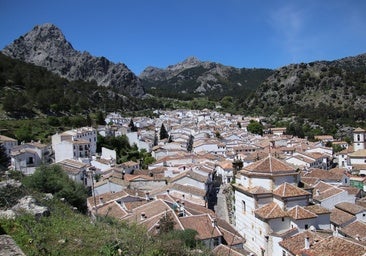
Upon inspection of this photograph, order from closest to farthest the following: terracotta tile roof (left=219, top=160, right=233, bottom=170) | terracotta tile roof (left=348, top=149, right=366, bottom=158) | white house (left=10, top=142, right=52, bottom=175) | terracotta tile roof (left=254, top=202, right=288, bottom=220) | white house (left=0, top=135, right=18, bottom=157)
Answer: terracotta tile roof (left=254, top=202, right=288, bottom=220)
white house (left=10, top=142, right=52, bottom=175)
white house (left=0, top=135, right=18, bottom=157)
terracotta tile roof (left=219, top=160, right=233, bottom=170)
terracotta tile roof (left=348, top=149, right=366, bottom=158)

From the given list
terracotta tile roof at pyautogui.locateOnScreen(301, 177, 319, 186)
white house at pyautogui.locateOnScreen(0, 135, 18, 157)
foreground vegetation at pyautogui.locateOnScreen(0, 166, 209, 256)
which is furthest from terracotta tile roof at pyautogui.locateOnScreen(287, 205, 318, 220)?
white house at pyautogui.locateOnScreen(0, 135, 18, 157)

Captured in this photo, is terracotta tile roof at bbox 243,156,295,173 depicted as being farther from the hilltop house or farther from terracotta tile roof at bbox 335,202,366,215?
the hilltop house

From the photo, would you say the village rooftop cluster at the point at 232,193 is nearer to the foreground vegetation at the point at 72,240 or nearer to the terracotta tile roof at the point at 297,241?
the terracotta tile roof at the point at 297,241

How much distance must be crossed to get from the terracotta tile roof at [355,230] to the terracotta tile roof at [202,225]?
8388 mm

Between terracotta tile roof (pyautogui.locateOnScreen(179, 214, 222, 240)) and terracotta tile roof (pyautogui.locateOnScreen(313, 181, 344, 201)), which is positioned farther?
terracotta tile roof (pyautogui.locateOnScreen(313, 181, 344, 201))

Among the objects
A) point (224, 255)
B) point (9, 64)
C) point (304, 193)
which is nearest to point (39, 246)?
point (224, 255)

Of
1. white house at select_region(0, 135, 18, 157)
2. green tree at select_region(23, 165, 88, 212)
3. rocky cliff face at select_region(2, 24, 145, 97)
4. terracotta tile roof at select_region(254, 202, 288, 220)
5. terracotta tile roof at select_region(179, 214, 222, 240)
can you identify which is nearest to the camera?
terracotta tile roof at select_region(179, 214, 222, 240)

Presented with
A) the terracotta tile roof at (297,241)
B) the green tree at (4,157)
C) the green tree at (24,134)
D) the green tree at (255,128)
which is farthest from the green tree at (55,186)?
the green tree at (255,128)

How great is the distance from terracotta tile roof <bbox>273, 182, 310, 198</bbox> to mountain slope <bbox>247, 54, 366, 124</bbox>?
249 ft

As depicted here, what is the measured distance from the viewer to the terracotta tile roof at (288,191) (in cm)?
2077

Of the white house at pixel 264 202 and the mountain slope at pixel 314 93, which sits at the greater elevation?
the mountain slope at pixel 314 93

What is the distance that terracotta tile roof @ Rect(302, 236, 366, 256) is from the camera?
14703 millimetres

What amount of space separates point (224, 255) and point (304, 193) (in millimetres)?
8385

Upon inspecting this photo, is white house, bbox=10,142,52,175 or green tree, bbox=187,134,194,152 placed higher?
white house, bbox=10,142,52,175
